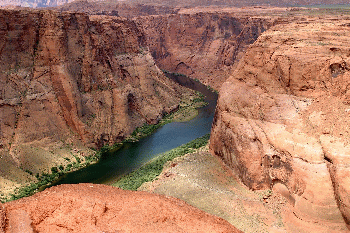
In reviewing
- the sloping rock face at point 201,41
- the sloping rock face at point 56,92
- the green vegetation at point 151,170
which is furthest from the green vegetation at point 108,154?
the sloping rock face at point 201,41

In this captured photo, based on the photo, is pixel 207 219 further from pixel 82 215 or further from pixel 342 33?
pixel 342 33

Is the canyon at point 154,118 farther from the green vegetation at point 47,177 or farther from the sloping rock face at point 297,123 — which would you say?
the green vegetation at point 47,177

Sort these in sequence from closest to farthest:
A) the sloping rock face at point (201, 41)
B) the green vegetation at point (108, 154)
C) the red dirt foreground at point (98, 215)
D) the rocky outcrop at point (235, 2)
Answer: the red dirt foreground at point (98, 215), the green vegetation at point (108, 154), the sloping rock face at point (201, 41), the rocky outcrop at point (235, 2)

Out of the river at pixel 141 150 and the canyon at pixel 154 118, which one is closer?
the canyon at pixel 154 118

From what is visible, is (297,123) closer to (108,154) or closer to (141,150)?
(141,150)

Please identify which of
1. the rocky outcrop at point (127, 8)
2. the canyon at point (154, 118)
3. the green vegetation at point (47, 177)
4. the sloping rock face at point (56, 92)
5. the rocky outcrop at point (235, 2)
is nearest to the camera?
the canyon at point (154, 118)

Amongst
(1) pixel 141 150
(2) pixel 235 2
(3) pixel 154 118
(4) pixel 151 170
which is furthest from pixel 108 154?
(2) pixel 235 2

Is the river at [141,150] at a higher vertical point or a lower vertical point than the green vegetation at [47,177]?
lower

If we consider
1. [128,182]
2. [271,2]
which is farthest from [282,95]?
[271,2]

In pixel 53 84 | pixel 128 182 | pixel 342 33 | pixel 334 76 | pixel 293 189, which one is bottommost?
pixel 128 182
